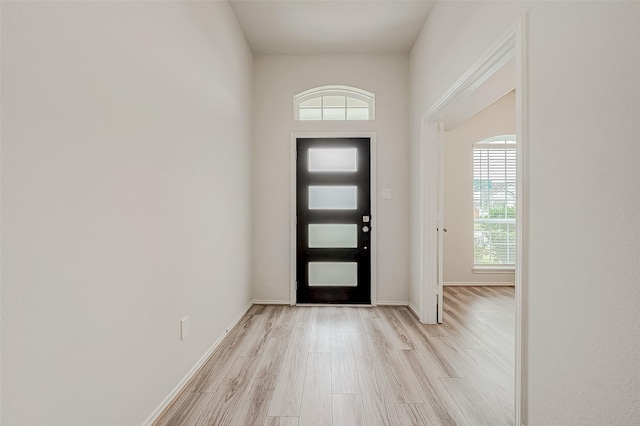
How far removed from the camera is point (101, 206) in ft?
4.42

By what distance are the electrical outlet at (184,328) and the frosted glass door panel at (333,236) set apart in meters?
2.04

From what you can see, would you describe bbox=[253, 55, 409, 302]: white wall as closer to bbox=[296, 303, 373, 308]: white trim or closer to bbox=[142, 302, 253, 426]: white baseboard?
bbox=[296, 303, 373, 308]: white trim

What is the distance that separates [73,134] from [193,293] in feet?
4.48

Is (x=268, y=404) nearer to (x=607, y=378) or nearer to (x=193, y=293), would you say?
(x=193, y=293)

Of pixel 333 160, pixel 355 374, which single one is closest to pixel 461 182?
pixel 333 160

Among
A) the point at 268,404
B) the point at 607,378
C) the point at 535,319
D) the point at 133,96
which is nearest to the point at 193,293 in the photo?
the point at 268,404

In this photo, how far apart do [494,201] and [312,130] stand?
10.4 ft

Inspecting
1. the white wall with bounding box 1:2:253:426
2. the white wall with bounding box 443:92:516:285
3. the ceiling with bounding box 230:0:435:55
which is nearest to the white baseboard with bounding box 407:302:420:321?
the white wall with bounding box 443:92:516:285

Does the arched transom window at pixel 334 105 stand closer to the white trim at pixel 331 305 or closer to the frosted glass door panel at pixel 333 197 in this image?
the frosted glass door panel at pixel 333 197

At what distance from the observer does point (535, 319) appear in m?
1.48

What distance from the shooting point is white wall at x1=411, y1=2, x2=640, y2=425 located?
1.03m

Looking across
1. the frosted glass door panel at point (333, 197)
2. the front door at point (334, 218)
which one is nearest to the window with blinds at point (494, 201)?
the front door at point (334, 218)

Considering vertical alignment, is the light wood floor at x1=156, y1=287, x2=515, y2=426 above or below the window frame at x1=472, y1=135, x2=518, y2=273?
below

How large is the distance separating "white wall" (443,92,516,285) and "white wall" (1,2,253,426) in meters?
3.81
